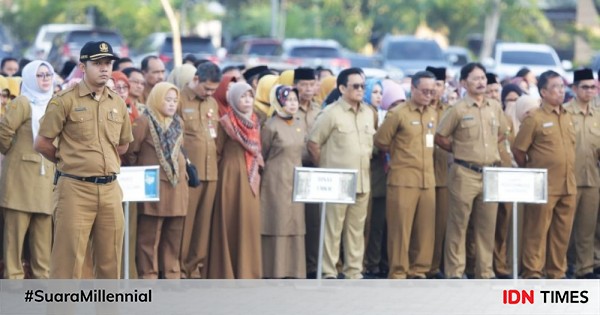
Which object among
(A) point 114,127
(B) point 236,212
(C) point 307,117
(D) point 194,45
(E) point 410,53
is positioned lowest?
(B) point 236,212

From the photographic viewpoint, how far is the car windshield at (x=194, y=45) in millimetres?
34500

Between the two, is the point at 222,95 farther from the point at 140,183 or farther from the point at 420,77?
the point at 140,183

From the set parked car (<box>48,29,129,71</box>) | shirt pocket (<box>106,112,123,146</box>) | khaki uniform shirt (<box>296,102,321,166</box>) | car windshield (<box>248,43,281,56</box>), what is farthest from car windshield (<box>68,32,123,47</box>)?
shirt pocket (<box>106,112,123,146</box>)

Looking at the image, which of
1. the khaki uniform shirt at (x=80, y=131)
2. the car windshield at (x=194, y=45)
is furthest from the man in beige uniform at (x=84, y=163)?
the car windshield at (x=194, y=45)

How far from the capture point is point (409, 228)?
13.7 m

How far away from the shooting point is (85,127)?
389 inches

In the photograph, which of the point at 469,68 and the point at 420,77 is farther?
the point at 469,68

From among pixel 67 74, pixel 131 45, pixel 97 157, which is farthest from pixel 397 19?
pixel 97 157

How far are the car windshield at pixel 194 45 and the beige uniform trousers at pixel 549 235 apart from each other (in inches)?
832

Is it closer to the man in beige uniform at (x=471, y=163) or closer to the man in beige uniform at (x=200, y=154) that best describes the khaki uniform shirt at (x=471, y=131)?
the man in beige uniform at (x=471, y=163)

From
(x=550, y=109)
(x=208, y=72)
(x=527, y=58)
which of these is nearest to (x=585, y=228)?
(x=550, y=109)

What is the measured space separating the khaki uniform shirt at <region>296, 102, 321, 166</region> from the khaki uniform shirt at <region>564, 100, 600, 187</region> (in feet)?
8.26

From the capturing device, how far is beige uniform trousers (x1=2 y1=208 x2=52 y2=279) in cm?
1226

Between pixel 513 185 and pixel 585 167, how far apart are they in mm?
1610
